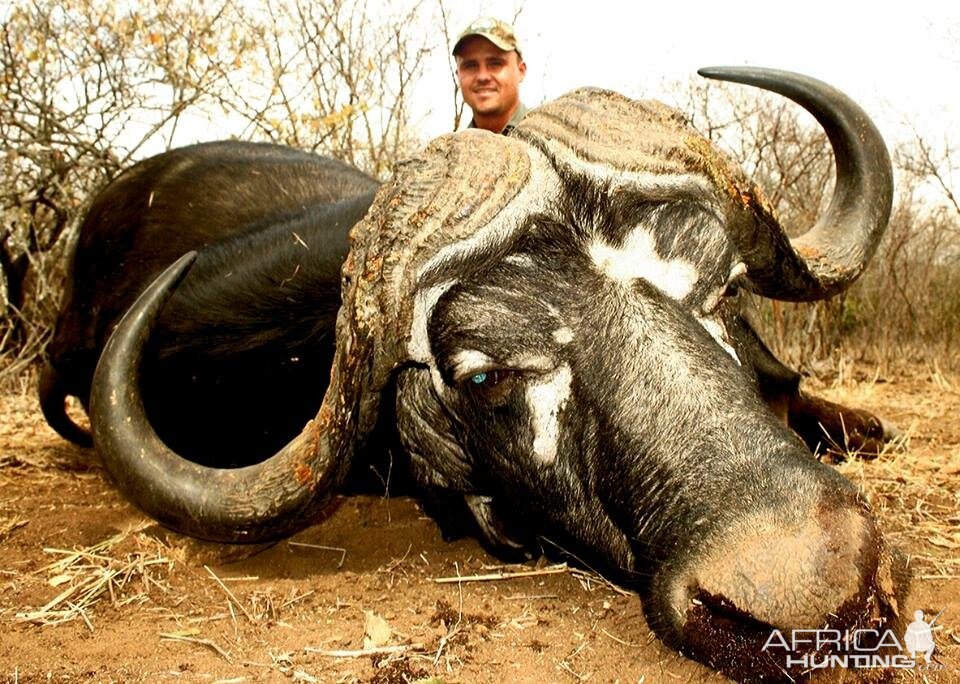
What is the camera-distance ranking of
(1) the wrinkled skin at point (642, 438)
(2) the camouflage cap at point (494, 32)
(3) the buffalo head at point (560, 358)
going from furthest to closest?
1. (2) the camouflage cap at point (494, 32)
2. (3) the buffalo head at point (560, 358)
3. (1) the wrinkled skin at point (642, 438)

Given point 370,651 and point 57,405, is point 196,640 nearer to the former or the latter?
point 370,651

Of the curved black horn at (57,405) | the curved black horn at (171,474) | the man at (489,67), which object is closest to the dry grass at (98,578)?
the curved black horn at (171,474)

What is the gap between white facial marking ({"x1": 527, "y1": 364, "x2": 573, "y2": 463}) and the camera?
251 cm

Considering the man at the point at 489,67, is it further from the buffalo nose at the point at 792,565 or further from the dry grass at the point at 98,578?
the buffalo nose at the point at 792,565

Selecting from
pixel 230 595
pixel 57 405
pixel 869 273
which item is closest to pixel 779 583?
pixel 230 595

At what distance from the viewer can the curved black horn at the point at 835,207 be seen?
3287 millimetres

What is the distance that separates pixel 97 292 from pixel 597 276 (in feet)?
11.4

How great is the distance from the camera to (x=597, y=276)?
2.54 meters

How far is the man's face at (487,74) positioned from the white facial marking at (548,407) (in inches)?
183

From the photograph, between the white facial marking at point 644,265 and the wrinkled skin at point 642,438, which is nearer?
the wrinkled skin at point 642,438

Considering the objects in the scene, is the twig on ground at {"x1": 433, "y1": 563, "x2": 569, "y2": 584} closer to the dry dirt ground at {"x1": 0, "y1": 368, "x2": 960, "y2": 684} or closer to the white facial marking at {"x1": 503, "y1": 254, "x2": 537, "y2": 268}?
the dry dirt ground at {"x1": 0, "y1": 368, "x2": 960, "y2": 684}

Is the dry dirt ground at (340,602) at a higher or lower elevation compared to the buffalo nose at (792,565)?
lower

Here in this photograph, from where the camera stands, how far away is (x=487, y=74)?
22.0 feet

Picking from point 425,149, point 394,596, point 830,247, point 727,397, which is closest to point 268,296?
point 425,149
